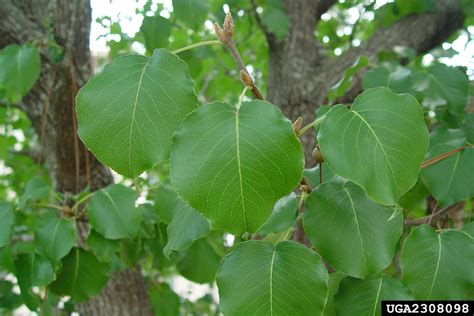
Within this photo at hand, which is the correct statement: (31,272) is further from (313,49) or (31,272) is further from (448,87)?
(313,49)

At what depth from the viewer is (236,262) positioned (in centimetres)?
85

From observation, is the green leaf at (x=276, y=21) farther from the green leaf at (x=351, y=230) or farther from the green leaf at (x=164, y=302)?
the green leaf at (x=351, y=230)

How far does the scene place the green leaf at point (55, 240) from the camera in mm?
1343

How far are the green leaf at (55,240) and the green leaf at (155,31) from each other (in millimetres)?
597

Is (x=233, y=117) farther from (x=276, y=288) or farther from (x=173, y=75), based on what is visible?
(x=276, y=288)

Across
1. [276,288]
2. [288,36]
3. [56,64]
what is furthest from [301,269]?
[288,36]

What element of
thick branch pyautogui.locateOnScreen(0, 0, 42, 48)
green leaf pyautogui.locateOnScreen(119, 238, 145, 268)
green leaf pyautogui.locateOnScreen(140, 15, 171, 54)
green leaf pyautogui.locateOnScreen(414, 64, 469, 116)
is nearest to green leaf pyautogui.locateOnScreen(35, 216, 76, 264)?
green leaf pyautogui.locateOnScreen(119, 238, 145, 268)

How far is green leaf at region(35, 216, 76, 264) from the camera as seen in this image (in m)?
1.34

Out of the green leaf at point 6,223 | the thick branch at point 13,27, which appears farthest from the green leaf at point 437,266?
the thick branch at point 13,27

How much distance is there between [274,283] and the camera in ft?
2.69

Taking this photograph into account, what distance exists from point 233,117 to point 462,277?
0.48m

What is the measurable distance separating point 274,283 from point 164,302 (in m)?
1.35

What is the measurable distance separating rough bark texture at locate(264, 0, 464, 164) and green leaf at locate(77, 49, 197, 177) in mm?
1316

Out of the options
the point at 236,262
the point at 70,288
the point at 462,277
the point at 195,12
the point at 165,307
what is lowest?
the point at 165,307
